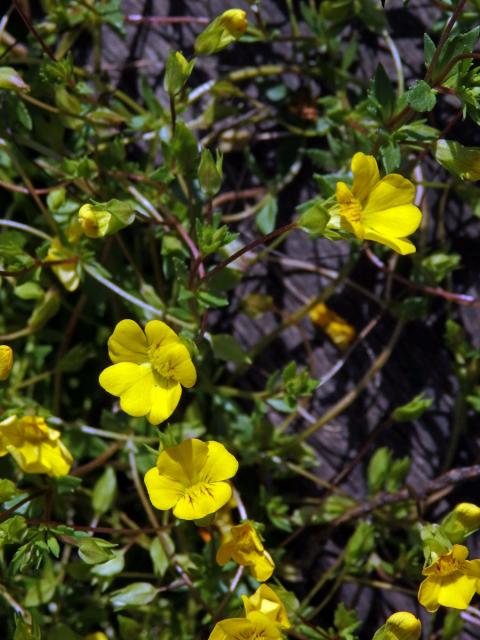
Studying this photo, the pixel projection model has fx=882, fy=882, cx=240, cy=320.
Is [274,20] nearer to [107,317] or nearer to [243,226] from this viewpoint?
[243,226]

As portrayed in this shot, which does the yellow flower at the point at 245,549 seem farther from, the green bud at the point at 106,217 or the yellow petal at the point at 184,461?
the green bud at the point at 106,217

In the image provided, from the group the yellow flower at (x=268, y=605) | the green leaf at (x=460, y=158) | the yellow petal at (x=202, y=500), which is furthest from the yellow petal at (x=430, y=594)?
the green leaf at (x=460, y=158)

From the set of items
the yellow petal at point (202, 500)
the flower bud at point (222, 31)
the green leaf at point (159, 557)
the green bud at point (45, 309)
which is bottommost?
the green leaf at point (159, 557)

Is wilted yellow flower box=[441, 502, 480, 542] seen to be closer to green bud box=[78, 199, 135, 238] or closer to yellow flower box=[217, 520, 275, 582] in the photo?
Answer: yellow flower box=[217, 520, 275, 582]

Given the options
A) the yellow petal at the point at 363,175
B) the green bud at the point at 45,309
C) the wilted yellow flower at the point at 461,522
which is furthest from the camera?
the green bud at the point at 45,309

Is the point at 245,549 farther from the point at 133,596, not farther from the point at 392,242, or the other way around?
the point at 392,242

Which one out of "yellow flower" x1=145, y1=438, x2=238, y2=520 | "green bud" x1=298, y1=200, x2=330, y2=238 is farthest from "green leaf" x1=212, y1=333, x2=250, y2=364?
"green bud" x1=298, y1=200, x2=330, y2=238
